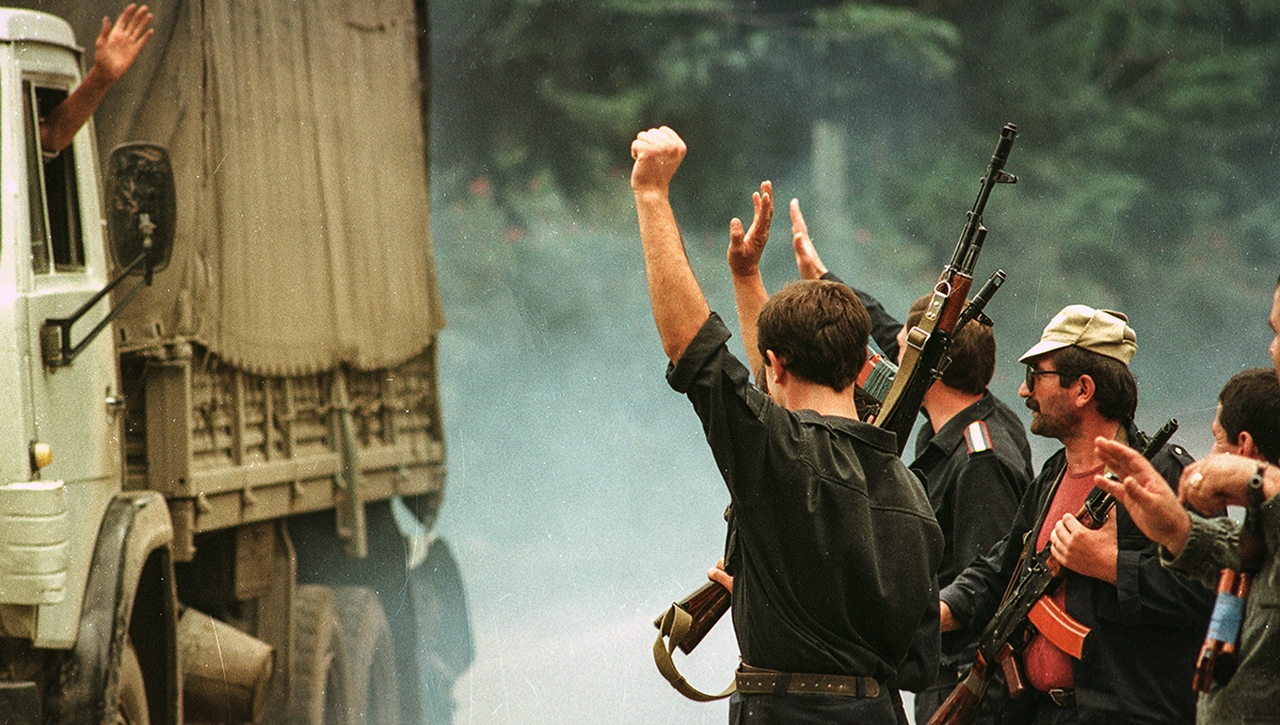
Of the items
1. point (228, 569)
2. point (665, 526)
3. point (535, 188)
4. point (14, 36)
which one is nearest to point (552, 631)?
point (665, 526)

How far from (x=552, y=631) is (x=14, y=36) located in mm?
→ 3162

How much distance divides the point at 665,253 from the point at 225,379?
103 inches

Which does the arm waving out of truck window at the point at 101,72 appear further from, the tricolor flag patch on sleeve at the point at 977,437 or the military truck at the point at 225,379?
the tricolor flag patch on sleeve at the point at 977,437

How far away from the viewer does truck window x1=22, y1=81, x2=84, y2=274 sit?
357cm

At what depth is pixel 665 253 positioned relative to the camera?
2277 millimetres

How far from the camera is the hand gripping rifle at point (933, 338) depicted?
9.41 feet

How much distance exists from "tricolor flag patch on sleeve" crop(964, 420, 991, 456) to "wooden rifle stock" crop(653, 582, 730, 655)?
880 millimetres

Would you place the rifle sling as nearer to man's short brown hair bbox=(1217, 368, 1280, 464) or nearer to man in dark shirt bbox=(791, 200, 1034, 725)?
man in dark shirt bbox=(791, 200, 1034, 725)

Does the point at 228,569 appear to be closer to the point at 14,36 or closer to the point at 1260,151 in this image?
the point at 14,36

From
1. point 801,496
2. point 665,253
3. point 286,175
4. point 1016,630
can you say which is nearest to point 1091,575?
point 1016,630

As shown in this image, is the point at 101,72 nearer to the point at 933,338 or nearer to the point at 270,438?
the point at 270,438

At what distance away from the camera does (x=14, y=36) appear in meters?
3.57

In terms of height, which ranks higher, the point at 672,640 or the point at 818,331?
the point at 818,331

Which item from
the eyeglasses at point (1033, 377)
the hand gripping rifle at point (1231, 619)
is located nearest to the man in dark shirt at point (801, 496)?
the hand gripping rifle at point (1231, 619)
